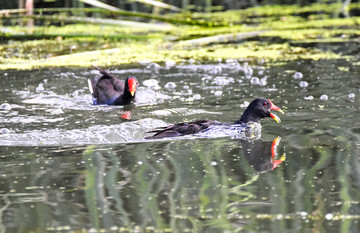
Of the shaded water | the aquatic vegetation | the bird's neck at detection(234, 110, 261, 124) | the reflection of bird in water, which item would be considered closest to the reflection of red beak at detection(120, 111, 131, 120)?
the shaded water

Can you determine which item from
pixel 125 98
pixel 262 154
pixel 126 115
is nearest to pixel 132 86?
pixel 125 98

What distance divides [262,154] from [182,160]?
735 mm

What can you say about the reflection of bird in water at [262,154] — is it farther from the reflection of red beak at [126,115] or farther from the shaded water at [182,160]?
the reflection of red beak at [126,115]

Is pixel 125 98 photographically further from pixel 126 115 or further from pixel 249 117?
pixel 249 117

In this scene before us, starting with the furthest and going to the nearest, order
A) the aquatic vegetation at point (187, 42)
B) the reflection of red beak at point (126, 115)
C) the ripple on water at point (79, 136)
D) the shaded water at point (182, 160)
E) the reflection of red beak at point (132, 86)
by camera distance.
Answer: the aquatic vegetation at point (187, 42)
the reflection of red beak at point (132, 86)
the reflection of red beak at point (126, 115)
the ripple on water at point (79, 136)
the shaded water at point (182, 160)

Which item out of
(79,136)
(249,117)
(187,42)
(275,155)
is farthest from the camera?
(187,42)

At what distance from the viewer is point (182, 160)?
5.35 m

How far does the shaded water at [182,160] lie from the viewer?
13.2ft

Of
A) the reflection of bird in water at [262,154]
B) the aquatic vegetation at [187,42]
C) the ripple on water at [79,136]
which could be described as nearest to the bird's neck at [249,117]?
the reflection of bird in water at [262,154]

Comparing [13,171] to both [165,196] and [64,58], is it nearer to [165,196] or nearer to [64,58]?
[165,196]

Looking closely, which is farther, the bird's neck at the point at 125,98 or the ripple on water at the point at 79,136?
the bird's neck at the point at 125,98

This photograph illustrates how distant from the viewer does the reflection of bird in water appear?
5.22 m

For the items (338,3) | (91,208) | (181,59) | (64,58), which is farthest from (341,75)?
(338,3)

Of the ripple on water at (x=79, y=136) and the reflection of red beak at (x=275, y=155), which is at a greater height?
the reflection of red beak at (x=275, y=155)
